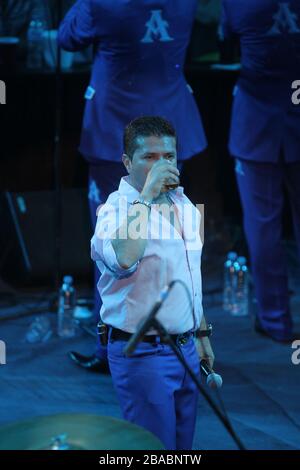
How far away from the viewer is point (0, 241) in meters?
7.00

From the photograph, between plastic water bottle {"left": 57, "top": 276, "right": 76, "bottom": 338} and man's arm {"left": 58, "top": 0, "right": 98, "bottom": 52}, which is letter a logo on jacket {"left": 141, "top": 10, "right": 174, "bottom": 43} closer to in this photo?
man's arm {"left": 58, "top": 0, "right": 98, "bottom": 52}

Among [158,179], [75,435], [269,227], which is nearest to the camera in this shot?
[75,435]

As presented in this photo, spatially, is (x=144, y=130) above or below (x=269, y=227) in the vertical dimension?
above

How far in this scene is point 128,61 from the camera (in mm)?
5199

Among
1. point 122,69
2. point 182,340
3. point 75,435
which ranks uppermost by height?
point 122,69

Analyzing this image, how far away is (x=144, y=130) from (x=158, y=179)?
0.80ft

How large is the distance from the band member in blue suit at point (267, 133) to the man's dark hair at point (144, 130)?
231cm

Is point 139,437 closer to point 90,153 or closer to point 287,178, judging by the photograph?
point 90,153

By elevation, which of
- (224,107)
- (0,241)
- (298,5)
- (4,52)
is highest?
(298,5)

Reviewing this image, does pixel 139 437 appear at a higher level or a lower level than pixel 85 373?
higher

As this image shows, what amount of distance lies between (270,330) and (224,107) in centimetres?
218

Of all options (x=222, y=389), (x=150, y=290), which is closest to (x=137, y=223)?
(x=150, y=290)

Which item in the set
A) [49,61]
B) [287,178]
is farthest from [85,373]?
[49,61]

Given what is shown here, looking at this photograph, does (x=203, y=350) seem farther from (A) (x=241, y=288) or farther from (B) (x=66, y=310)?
(A) (x=241, y=288)
